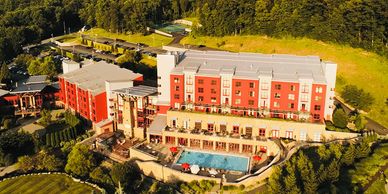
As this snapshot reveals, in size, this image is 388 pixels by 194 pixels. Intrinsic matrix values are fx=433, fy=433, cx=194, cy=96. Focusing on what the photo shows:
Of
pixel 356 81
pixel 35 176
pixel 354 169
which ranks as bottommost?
pixel 35 176

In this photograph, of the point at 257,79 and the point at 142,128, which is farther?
the point at 142,128

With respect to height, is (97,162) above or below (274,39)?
below

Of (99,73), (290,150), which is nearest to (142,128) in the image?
(99,73)

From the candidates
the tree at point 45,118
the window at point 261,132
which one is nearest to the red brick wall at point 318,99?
the window at point 261,132

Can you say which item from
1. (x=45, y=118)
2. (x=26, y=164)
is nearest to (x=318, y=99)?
(x=26, y=164)

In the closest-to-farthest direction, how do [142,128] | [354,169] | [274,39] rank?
[354,169], [142,128], [274,39]

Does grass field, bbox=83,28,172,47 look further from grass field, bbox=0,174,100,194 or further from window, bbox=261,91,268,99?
grass field, bbox=0,174,100,194

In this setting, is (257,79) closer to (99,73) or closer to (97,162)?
(97,162)
